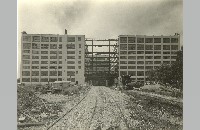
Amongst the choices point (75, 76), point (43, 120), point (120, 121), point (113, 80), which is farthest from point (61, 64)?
point (113, 80)

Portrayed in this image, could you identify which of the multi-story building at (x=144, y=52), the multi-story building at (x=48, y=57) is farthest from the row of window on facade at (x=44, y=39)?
the multi-story building at (x=144, y=52)

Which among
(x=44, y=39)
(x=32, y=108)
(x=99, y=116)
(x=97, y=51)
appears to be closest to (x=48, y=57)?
(x=44, y=39)

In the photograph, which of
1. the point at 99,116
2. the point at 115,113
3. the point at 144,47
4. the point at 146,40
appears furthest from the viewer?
the point at 144,47

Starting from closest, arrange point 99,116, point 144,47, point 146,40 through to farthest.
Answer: point 99,116 → point 146,40 → point 144,47

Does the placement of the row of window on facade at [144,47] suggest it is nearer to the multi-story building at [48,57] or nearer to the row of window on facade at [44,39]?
the multi-story building at [48,57]

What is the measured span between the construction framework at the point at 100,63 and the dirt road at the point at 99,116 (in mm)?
1214

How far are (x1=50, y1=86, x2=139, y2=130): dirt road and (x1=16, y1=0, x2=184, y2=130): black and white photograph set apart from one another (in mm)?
36

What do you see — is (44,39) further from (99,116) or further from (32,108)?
(99,116)

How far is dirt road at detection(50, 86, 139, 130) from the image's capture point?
11164mm

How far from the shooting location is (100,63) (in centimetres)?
1441

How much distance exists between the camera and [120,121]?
11.5 m

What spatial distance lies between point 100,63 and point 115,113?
325cm

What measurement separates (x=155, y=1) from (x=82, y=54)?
373 centimetres

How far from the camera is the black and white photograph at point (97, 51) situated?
11.9m
